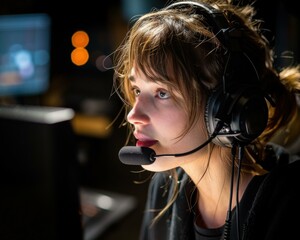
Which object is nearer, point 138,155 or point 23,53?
point 138,155

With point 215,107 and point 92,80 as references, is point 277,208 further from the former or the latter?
point 92,80

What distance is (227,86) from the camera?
0.75 metres

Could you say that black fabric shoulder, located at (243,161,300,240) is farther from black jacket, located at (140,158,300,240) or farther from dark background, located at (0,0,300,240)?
dark background, located at (0,0,300,240)

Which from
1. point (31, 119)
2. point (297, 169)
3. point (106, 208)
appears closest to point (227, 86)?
point (297, 169)

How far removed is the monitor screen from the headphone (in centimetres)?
182

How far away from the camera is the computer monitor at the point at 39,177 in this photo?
2.89ft

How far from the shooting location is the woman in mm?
760

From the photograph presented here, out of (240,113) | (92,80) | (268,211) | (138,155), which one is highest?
(240,113)

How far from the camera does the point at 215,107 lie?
2.48 ft

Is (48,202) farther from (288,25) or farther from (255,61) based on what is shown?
(288,25)

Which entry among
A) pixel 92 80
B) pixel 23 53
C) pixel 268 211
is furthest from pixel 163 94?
pixel 92 80

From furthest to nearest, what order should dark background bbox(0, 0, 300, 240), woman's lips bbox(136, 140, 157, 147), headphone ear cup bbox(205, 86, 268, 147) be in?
dark background bbox(0, 0, 300, 240) → woman's lips bbox(136, 140, 157, 147) → headphone ear cup bbox(205, 86, 268, 147)

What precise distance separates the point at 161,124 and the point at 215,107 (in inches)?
5.0

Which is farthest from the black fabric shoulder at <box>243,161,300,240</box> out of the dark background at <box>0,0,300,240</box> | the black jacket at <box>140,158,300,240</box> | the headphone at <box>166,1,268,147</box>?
the dark background at <box>0,0,300,240</box>
